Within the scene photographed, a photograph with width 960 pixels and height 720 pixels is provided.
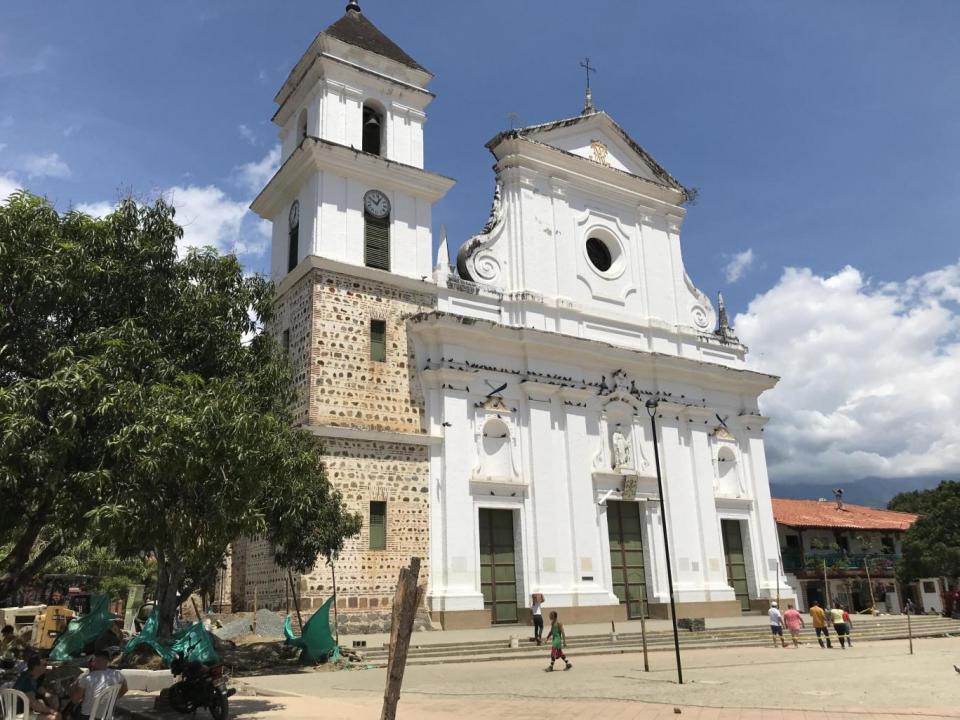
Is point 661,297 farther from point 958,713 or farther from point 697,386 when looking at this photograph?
point 958,713

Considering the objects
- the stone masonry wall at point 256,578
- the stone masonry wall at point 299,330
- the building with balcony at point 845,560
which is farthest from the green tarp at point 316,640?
the building with balcony at point 845,560

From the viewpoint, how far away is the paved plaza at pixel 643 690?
955 cm

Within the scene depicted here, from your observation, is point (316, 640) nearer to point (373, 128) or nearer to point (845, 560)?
point (373, 128)

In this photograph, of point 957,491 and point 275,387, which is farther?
point 957,491

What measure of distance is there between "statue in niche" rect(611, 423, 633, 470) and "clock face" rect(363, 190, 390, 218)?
9.29 meters

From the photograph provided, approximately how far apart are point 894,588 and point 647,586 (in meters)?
19.9

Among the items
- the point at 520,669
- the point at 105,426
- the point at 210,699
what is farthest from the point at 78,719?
the point at 520,669

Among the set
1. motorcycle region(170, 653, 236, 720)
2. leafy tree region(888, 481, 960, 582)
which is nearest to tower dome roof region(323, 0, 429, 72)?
motorcycle region(170, 653, 236, 720)

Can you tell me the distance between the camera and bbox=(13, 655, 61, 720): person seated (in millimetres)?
7566

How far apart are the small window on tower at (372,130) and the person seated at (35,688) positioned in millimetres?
17079

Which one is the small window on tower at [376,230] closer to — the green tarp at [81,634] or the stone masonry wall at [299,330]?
the stone masonry wall at [299,330]

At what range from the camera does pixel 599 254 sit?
2655 cm

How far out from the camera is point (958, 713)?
28.8 ft

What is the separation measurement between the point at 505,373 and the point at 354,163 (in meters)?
6.99
